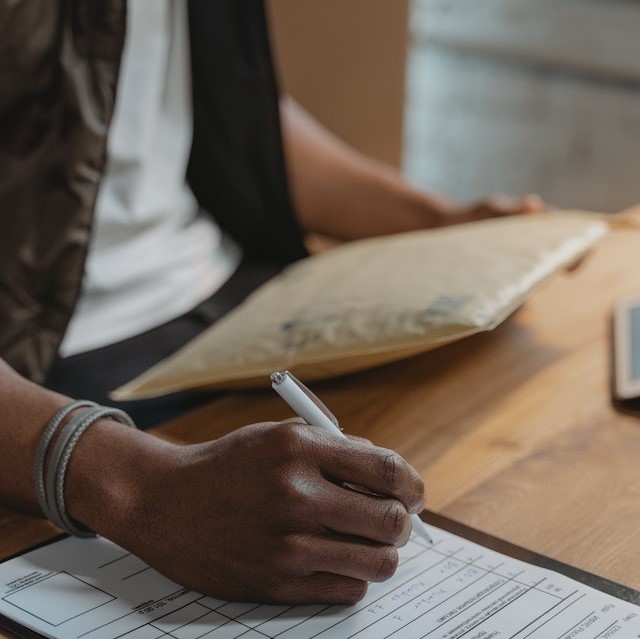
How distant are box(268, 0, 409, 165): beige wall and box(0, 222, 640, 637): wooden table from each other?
2.80 feet

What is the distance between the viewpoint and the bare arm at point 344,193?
1329 millimetres

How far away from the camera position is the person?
1.83ft

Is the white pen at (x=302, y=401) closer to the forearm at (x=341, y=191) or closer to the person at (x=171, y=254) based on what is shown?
the person at (x=171, y=254)

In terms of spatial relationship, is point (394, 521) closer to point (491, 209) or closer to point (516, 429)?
point (516, 429)

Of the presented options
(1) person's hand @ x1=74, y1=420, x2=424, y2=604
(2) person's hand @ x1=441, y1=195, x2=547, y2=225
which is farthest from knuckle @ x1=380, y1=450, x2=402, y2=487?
(2) person's hand @ x1=441, y1=195, x2=547, y2=225

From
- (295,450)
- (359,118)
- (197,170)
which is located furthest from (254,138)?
(295,450)

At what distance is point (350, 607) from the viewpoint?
57cm

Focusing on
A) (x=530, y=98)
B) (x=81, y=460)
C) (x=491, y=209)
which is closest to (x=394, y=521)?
(x=81, y=460)

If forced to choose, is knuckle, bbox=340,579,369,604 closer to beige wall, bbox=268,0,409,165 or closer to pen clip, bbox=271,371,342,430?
pen clip, bbox=271,371,342,430

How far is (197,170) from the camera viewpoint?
124cm

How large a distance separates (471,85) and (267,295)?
164 centimetres

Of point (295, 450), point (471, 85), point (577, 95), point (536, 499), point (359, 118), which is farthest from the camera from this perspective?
point (471, 85)

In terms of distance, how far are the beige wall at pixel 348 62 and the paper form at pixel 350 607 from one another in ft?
4.24

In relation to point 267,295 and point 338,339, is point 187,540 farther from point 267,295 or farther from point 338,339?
point 267,295
